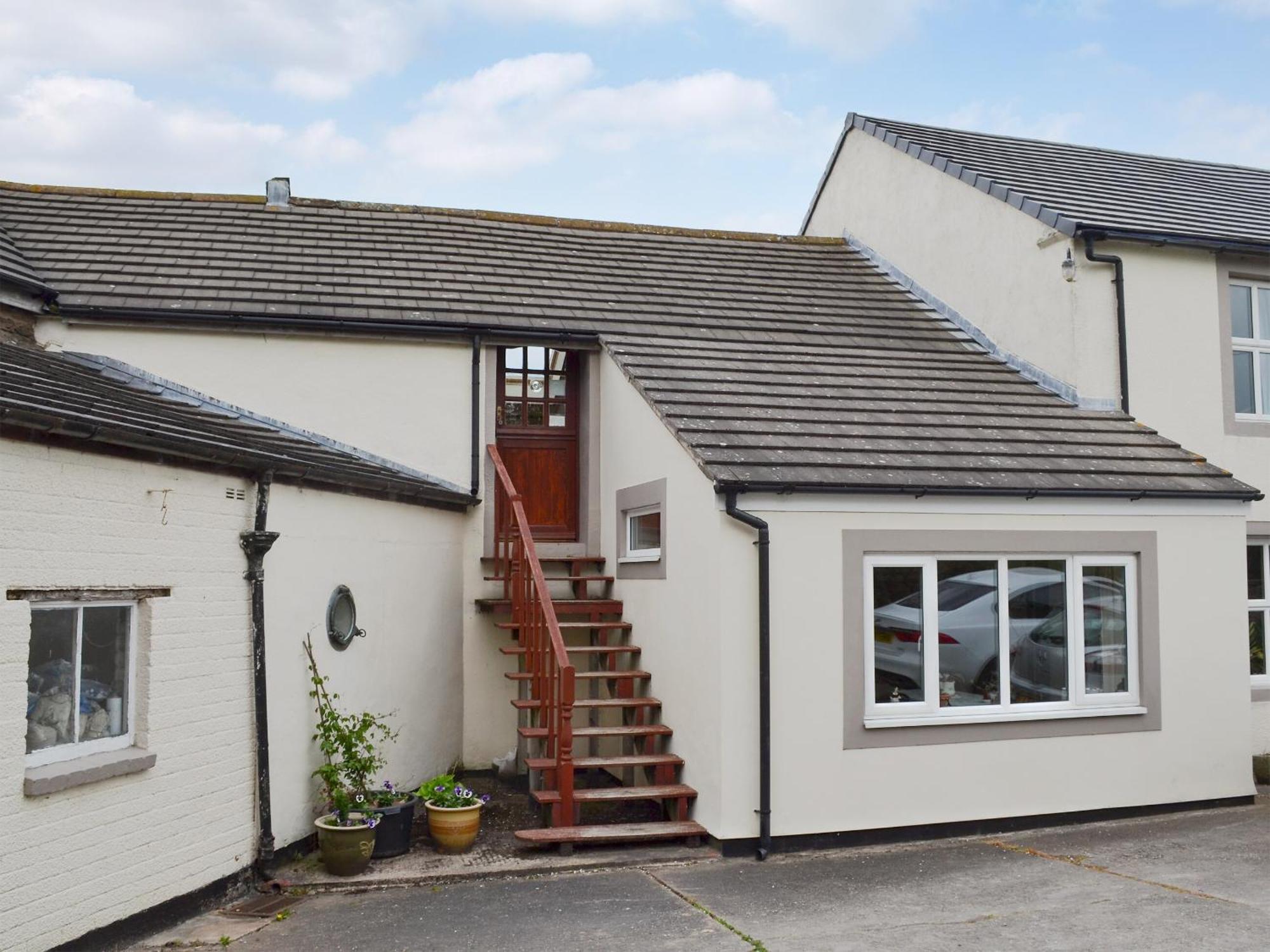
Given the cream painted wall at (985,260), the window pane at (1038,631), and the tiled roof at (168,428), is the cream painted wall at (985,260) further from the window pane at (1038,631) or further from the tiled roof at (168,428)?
the tiled roof at (168,428)

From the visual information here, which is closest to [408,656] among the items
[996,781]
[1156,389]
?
[996,781]

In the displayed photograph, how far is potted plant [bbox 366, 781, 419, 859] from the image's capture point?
780 centimetres

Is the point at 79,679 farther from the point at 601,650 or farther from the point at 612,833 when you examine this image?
the point at 601,650

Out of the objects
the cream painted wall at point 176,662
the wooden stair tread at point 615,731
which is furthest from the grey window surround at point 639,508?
the cream painted wall at point 176,662

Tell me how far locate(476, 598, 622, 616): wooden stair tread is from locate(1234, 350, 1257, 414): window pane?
267 inches

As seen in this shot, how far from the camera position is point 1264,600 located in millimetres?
11328

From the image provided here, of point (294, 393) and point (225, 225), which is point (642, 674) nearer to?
point (294, 393)

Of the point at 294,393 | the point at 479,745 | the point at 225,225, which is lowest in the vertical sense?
the point at 479,745

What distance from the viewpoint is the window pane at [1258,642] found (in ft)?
37.2

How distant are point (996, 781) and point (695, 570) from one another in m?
2.88

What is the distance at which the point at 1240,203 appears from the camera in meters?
13.2

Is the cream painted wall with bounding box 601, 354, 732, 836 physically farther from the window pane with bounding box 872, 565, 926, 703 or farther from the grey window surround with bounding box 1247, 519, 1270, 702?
the grey window surround with bounding box 1247, 519, 1270, 702

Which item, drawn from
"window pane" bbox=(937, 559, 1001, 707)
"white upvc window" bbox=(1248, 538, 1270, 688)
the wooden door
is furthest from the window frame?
the wooden door

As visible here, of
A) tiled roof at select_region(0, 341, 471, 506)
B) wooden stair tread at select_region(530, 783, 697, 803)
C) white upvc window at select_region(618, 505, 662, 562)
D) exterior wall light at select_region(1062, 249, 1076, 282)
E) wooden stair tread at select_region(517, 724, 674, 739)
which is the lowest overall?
wooden stair tread at select_region(530, 783, 697, 803)
